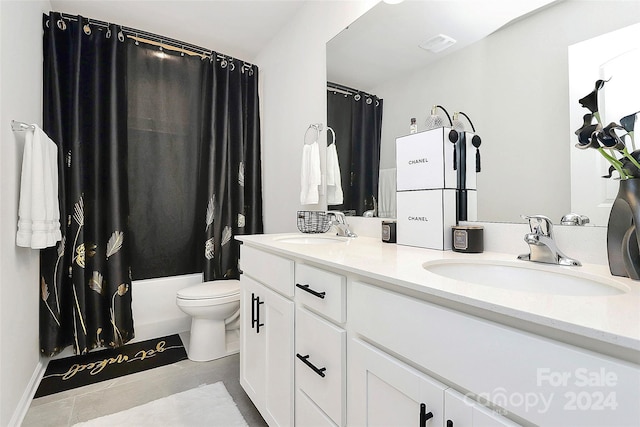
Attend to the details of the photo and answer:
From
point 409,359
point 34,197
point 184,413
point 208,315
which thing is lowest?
point 184,413

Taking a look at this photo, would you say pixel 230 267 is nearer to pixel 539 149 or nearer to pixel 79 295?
pixel 79 295

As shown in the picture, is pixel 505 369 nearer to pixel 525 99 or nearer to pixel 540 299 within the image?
pixel 540 299

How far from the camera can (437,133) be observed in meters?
1.22

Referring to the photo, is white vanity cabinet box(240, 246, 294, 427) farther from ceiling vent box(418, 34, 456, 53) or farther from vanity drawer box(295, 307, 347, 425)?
ceiling vent box(418, 34, 456, 53)

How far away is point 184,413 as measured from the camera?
1.54 metres

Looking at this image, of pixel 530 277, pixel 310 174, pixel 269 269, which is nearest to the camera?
pixel 530 277

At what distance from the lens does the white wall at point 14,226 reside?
4.39ft

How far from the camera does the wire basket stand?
1844 mm

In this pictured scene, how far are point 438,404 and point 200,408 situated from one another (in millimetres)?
1399

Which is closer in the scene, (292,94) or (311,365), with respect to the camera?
(311,365)

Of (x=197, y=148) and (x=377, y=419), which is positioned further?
(x=197, y=148)

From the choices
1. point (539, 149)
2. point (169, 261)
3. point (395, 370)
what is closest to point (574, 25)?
point (539, 149)

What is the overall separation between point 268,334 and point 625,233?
1200 millimetres

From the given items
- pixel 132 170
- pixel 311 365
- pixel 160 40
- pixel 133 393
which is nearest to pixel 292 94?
pixel 160 40
